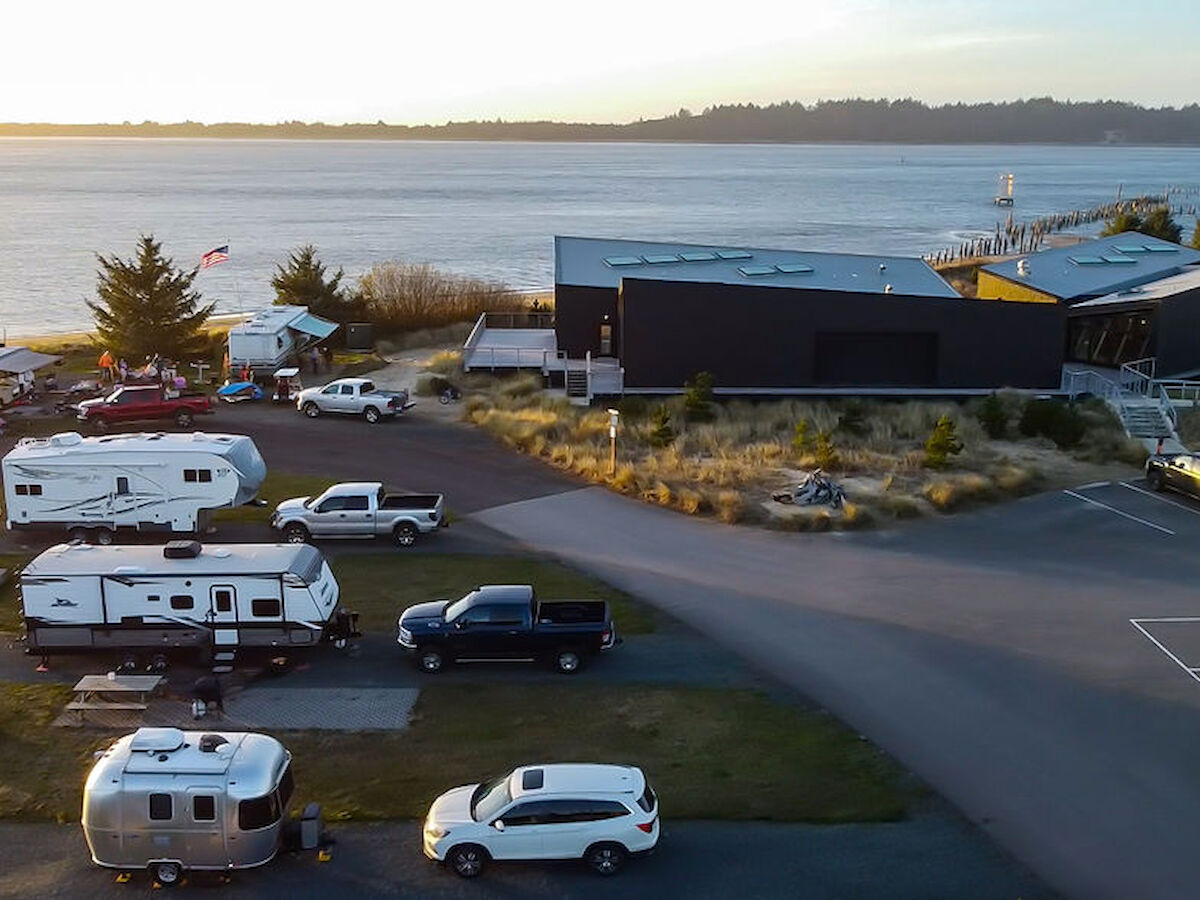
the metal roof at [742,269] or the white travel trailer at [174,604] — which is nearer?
the white travel trailer at [174,604]

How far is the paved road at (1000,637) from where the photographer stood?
47.5 ft

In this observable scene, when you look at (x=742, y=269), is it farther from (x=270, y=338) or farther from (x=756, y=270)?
(x=270, y=338)

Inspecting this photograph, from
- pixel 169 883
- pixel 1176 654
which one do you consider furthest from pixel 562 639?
pixel 1176 654

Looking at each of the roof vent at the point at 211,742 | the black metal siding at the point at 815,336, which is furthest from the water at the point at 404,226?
the roof vent at the point at 211,742

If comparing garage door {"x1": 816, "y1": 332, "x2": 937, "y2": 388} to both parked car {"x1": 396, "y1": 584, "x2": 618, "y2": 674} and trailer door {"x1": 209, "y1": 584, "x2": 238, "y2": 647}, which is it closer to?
parked car {"x1": 396, "y1": 584, "x2": 618, "y2": 674}

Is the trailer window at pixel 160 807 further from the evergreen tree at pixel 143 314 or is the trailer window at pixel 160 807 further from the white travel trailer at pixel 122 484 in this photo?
the evergreen tree at pixel 143 314

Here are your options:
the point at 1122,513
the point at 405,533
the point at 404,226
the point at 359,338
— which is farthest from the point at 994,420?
the point at 404,226

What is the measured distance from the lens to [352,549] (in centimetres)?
2506

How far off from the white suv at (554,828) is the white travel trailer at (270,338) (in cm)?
3243

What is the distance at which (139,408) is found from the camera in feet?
118

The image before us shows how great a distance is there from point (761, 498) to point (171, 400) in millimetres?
19812

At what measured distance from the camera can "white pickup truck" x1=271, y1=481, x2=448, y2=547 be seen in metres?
25.1

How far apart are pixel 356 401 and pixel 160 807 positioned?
25.1m

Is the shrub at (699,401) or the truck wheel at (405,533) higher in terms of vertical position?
the shrub at (699,401)
